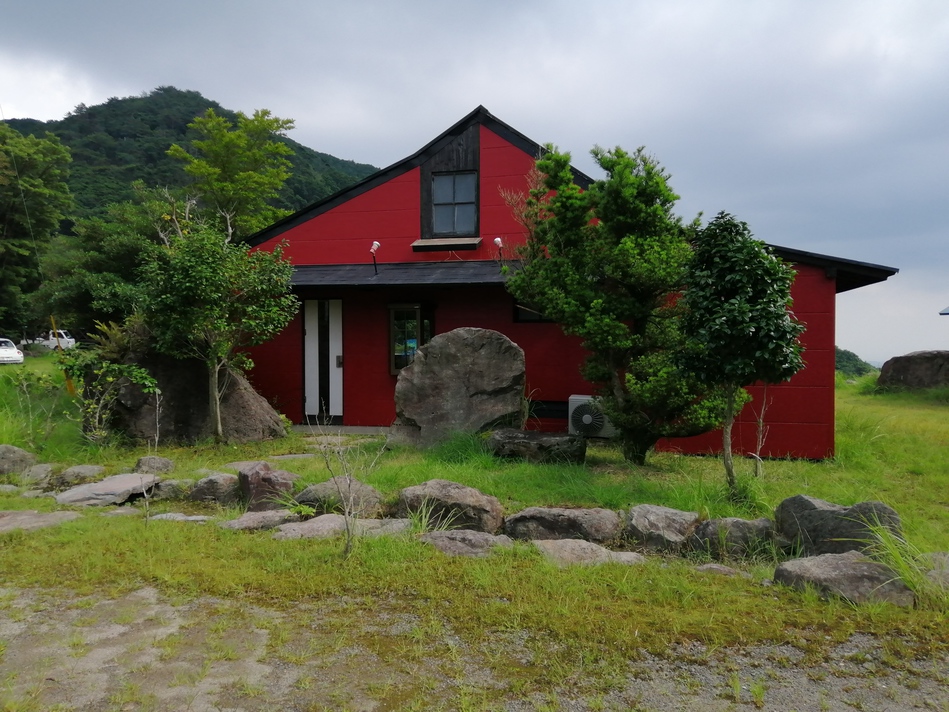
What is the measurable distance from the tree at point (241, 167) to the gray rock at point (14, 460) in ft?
60.6

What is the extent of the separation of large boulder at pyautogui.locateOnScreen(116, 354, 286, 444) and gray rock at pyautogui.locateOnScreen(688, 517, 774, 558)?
21.2 feet

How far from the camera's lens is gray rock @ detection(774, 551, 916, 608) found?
11.6ft

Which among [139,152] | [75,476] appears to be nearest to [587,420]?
[75,476]

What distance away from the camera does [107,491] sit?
6102 millimetres

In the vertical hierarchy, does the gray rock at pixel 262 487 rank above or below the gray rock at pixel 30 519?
above

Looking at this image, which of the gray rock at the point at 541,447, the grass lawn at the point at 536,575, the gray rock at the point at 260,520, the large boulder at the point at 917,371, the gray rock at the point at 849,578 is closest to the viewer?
the grass lawn at the point at 536,575

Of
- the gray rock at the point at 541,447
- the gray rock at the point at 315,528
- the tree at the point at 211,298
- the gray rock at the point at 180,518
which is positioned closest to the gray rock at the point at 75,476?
the tree at the point at 211,298

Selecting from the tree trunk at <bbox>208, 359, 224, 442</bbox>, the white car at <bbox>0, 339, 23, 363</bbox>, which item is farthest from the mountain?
the tree trunk at <bbox>208, 359, 224, 442</bbox>

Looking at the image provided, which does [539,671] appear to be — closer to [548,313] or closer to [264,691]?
[264,691]

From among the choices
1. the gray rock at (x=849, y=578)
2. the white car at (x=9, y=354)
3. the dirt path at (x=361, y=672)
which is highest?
the white car at (x=9, y=354)

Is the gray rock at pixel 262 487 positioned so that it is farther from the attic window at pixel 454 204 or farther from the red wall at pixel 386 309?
the attic window at pixel 454 204

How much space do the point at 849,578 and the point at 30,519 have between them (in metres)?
6.20

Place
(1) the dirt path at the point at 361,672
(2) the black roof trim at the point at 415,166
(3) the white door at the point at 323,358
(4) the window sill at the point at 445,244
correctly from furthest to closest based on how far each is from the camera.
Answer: (3) the white door at the point at 323,358 → (4) the window sill at the point at 445,244 → (2) the black roof trim at the point at 415,166 → (1) the dirt path at the point at 361,672

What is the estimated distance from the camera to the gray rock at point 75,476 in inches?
272
